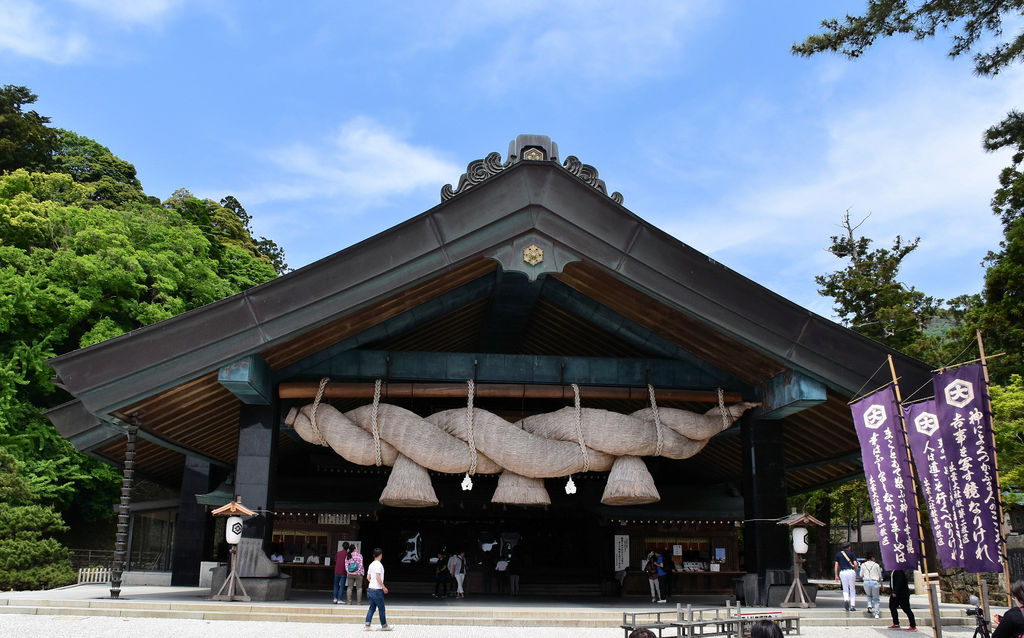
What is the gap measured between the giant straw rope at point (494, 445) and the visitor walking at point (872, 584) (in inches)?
132

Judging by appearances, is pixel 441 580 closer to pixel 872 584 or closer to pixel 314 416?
pixel 314 416

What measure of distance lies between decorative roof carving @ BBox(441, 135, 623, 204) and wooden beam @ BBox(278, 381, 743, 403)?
3.24 meters

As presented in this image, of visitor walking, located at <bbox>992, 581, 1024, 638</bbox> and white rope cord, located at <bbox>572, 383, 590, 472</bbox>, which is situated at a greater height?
white rope cord, located at <bbox>572, 383, 590, 472</bbox>

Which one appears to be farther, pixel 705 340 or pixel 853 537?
pixel 853 537

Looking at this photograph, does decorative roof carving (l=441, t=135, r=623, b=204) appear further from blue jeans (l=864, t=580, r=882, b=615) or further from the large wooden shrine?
blue jeans (l=864, t=580, r=882, b=615)

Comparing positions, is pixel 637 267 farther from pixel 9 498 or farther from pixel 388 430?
pixel 9 498

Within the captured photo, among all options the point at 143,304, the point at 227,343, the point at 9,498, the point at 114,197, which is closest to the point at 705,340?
the point at 227,343

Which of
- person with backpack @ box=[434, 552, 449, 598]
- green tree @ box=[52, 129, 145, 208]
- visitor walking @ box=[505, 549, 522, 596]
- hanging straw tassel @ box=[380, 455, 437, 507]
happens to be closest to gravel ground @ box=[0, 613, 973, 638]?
hanging straw tassel @ box=[380, 455, 437, 507]

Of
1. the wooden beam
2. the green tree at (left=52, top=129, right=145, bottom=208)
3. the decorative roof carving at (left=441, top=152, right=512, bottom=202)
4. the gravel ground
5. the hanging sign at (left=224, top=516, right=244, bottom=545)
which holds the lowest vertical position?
the gravel ground

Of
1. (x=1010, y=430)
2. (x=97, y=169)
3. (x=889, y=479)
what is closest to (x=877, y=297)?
(x=1010, y=430)

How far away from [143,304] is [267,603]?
70.4ft

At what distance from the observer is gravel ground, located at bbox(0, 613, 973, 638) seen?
874 centimetres

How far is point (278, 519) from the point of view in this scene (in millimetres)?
18266

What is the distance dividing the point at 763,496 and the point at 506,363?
15.7ft
